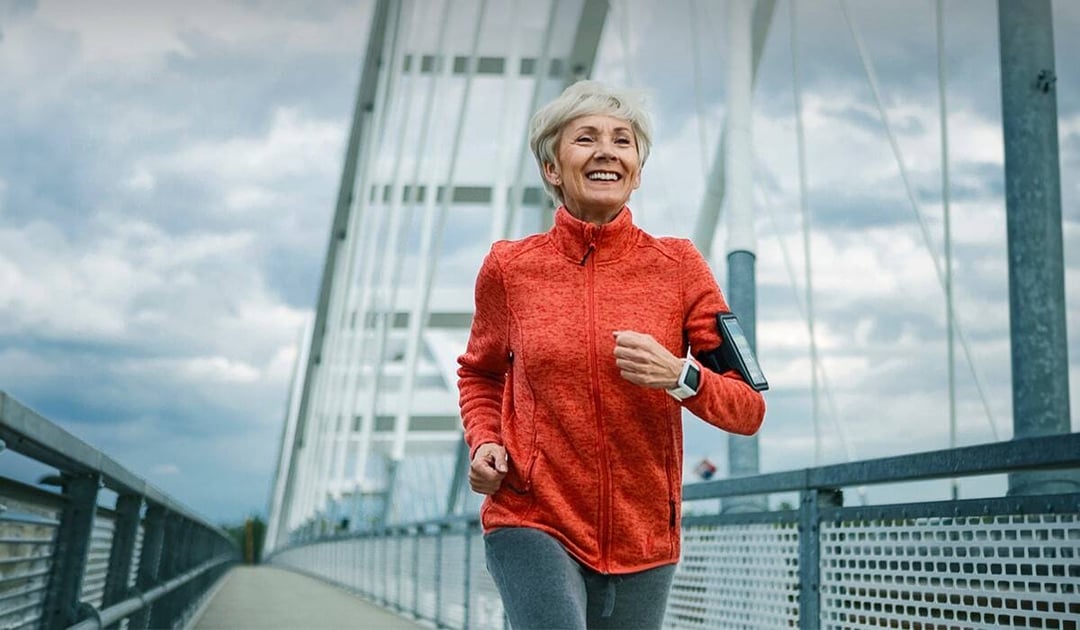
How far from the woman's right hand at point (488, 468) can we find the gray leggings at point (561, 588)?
0.08m

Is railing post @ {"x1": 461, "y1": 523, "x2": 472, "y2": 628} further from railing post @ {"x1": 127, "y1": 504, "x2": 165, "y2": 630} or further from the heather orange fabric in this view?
the heather orange fabric

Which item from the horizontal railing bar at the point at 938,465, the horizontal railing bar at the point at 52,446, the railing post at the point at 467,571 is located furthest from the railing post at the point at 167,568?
the horizontal railing bar at the point at 938,465

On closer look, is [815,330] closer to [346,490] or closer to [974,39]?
[974,39]

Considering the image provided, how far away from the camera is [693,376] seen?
6.76 feet

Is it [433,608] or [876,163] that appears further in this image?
[433,608]

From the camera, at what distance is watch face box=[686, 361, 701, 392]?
80.8 inches

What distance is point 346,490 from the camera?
28.3 metres

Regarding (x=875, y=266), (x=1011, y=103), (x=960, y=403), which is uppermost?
(x=875, y=266)

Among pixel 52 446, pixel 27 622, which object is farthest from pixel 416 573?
pixel 52 446

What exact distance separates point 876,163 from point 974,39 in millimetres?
1797

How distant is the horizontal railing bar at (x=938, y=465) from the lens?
238 centimetres

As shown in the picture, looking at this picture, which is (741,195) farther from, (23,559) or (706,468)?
(706,468)

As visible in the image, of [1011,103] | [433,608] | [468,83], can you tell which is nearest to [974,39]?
[1011,103]

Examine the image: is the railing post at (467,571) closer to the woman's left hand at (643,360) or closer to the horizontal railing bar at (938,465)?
the horizontal railing bar at (938,465)
